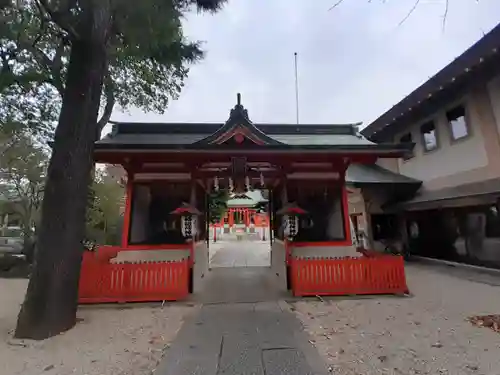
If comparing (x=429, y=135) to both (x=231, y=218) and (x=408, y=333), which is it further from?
(x=231, y=218)

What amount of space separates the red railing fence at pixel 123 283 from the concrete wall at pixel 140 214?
1.23 meters

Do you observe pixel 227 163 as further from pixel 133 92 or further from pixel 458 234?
pixel 458 234

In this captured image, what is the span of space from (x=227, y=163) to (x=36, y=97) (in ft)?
26.8

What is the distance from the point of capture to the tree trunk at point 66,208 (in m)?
4.54

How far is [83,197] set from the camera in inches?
201

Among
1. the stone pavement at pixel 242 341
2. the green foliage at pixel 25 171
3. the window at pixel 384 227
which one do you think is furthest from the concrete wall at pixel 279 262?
the green foliage at pixel 25 171

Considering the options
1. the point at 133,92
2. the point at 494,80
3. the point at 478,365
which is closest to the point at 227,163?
the point at 478,365

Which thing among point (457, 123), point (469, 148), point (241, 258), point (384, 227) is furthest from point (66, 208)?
point (384, 227)

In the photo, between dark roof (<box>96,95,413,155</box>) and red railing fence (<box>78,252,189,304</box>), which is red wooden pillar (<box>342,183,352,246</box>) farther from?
red railing fence (<box>78,252,189,304</box>)

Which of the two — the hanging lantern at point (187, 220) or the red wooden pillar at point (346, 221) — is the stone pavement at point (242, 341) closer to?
the hanging lantern at point (187, 220)

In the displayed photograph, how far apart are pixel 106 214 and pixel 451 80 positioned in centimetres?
1637

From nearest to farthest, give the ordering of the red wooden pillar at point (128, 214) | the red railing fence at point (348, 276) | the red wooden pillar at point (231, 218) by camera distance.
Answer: the red railing fence at point (348, 276)
the red wooden pillar at point (128, 214)
the red wooden pillar at point (231, 218)

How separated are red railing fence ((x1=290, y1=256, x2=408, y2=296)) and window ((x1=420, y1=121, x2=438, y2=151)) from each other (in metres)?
6.83

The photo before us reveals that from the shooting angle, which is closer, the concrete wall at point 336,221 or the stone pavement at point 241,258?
the concrete wall at point 336,221
